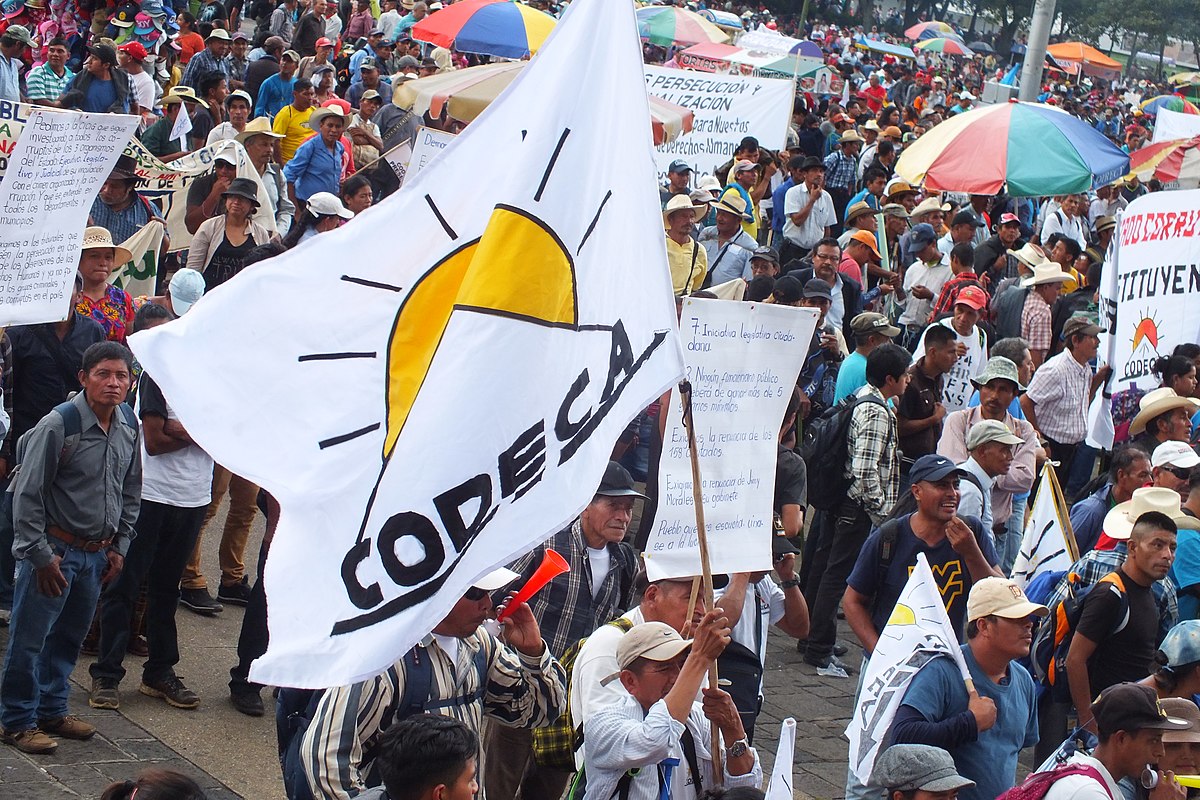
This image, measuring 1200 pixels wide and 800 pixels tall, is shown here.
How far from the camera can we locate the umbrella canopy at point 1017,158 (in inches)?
503

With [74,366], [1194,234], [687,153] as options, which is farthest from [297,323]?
[687,153]

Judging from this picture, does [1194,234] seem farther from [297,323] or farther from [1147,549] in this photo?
[297,323]

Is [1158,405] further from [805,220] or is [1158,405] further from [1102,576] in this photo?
[805,220]

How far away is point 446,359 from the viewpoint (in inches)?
142

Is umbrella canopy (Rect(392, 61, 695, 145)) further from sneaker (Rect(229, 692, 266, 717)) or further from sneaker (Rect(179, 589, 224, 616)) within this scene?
sneaker (Rect(229, 692, 266, 717))

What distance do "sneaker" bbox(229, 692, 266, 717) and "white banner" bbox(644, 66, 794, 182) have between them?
359 inches

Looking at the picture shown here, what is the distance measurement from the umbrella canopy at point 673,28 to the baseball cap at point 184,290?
19353mm

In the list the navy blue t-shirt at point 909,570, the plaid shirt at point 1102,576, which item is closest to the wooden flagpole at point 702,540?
the navy blue t-shirt at point 909,570

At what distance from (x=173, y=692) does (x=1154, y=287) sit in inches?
255

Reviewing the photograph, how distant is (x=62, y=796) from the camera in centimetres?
569

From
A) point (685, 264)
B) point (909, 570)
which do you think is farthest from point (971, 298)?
point (909, 570)

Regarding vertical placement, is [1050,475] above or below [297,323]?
below

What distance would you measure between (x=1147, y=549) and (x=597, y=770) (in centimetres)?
292

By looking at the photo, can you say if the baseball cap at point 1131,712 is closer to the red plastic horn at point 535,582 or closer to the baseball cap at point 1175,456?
the red plastic horn at point 535,582
